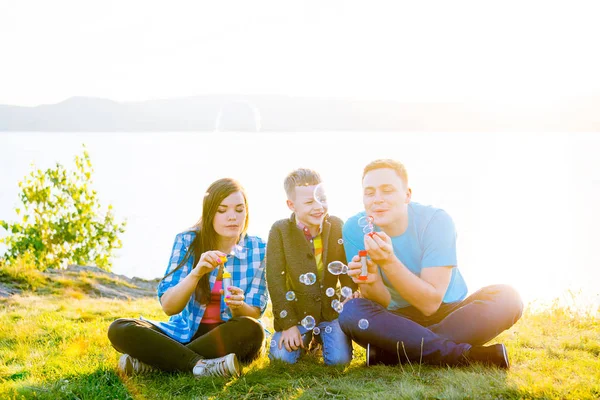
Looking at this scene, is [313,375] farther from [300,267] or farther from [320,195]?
[320,195]

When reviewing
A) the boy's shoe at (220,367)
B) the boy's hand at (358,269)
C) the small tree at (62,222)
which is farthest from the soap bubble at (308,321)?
the small tree at (62,222)

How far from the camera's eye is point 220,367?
156 inches

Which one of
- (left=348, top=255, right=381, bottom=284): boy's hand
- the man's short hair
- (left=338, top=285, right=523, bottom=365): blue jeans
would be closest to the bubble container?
(left=348, top=255, right=381, bottom=284): boy's hand

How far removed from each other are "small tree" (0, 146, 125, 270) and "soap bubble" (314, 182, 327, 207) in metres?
7.89

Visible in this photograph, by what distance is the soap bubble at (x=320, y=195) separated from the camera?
425 centimetres

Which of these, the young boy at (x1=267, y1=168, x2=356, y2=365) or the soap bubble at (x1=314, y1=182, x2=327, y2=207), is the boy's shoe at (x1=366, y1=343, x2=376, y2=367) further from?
the soap bubble at (x1=314, y1=182, x2=327, y2=207)

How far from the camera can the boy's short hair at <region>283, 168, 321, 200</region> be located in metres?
4.28

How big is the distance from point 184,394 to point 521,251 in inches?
502

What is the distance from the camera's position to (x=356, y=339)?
410 cm

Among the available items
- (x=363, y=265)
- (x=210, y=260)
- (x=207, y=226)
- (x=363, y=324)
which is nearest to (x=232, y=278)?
(x=207, y=226)

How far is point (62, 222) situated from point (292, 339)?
8394 mm

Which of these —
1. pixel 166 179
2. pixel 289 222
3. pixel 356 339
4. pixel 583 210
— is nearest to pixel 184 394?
pixel 356 339

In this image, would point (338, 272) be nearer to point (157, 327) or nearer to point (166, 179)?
point (157, 327)

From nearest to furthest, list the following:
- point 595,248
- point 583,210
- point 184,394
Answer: point 184,394
point 595,248
point 583,210
